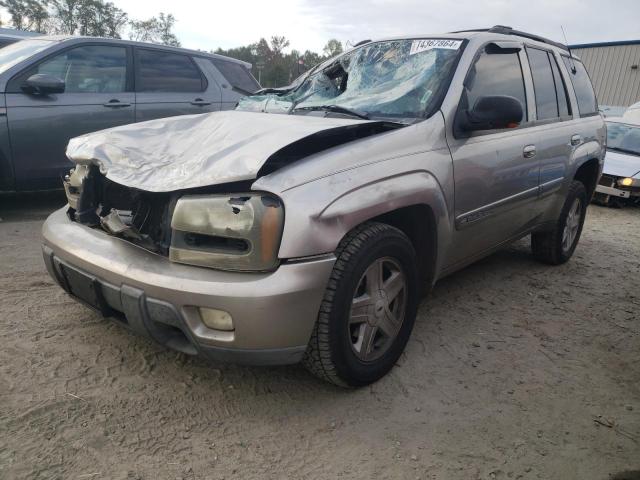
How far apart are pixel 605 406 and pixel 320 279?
164 cm

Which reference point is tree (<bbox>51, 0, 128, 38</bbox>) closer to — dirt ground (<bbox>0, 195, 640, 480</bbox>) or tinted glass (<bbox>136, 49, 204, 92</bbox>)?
tinted glass (<bbox>136, 49, 204, 92</bbox>)

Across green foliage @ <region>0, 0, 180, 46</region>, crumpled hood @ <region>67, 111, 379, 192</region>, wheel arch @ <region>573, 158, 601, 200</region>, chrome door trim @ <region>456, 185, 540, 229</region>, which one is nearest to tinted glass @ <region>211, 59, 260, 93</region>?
crumpled hood @ <region>67, 111, 379, 192</region>

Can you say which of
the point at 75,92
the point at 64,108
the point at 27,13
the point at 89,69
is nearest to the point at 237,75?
the point at 89,69

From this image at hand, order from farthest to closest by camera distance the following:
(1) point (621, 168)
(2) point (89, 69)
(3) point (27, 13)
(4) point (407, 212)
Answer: (3) point (27, 13), (1) point (621, 168), (2) point (89, 69), (4) point (407, 212)

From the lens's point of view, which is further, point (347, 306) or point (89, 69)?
point (89, 69)

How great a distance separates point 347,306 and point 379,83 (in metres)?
1.62

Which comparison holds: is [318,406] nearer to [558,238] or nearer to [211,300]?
[211,300]

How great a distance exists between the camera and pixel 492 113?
8.98 ft

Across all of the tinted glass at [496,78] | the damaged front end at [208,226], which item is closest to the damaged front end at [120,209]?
the damaged front end at [208,226]

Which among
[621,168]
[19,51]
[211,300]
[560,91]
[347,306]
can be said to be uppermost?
[19,51]

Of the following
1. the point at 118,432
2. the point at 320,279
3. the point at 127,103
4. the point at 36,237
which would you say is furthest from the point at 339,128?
the point at 127,103

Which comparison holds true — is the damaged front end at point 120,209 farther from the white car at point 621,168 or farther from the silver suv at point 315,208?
the white car at point 621,168

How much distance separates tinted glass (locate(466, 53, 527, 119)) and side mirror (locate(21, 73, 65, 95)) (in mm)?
3767

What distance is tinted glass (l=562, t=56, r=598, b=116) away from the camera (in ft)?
14.4
